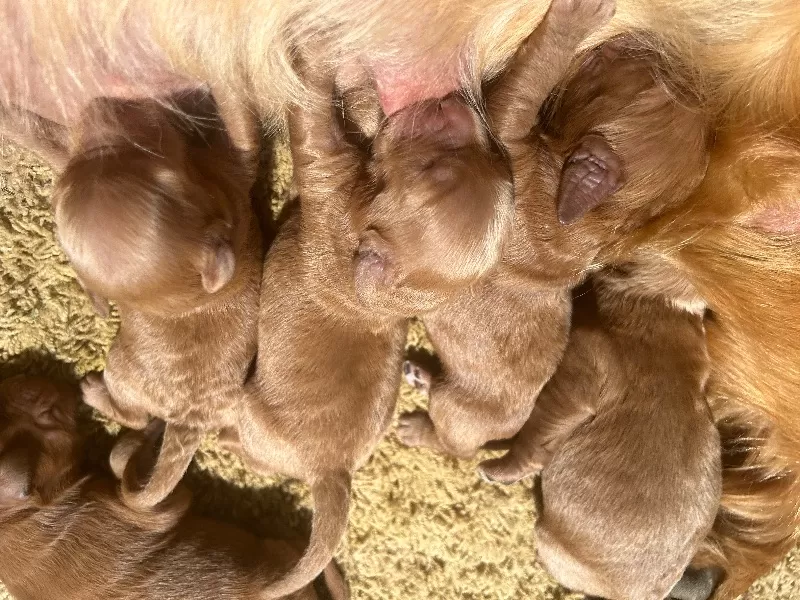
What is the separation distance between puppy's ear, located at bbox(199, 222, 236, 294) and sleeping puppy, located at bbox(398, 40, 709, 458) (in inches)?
15.2

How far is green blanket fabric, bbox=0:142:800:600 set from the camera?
1587 millimetres

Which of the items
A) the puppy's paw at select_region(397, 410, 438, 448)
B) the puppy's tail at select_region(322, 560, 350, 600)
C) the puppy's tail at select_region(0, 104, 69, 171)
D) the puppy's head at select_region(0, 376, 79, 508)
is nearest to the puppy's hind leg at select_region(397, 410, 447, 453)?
the puppy's paw at select_region(397, 410, 438, 448)

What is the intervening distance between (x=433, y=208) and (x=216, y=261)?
14.3 inches

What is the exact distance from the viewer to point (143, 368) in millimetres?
1361

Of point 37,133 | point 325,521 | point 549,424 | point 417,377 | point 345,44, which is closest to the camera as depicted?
point 345,44

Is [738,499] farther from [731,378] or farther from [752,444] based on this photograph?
[731,378]

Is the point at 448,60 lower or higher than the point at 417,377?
higher

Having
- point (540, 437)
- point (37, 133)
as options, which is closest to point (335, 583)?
point (540, 437)

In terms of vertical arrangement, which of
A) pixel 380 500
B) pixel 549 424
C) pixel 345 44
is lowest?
pixel 380 500

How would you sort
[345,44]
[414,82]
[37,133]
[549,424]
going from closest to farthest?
1. [345,44]
2. [414,82]
3. [37,133]
4. [549,424]

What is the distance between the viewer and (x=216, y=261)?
120 centimetres

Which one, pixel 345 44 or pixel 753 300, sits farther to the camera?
pixel 753 300

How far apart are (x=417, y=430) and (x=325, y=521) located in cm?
34

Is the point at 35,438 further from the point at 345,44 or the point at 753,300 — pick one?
the point at 753,300
